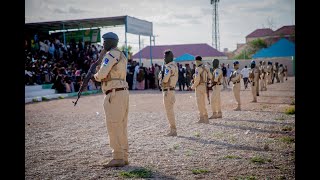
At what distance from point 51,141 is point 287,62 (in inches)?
1791

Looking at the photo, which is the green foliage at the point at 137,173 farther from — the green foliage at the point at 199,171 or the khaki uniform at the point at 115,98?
the green foliage at the point at 199,171

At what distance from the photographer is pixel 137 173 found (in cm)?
566

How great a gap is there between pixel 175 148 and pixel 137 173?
211cm

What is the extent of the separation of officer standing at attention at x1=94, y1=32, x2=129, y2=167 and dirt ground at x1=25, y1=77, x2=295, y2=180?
0.37m

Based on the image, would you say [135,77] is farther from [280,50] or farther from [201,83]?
[201,83]

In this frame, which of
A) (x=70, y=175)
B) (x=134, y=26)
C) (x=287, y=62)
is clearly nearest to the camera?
(x=70, y=175)

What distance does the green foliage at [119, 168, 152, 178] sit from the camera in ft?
18.1

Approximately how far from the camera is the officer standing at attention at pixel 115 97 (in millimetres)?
6094

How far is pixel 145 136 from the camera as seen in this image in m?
9.30

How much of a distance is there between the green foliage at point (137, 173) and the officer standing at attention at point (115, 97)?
1.50 ft
